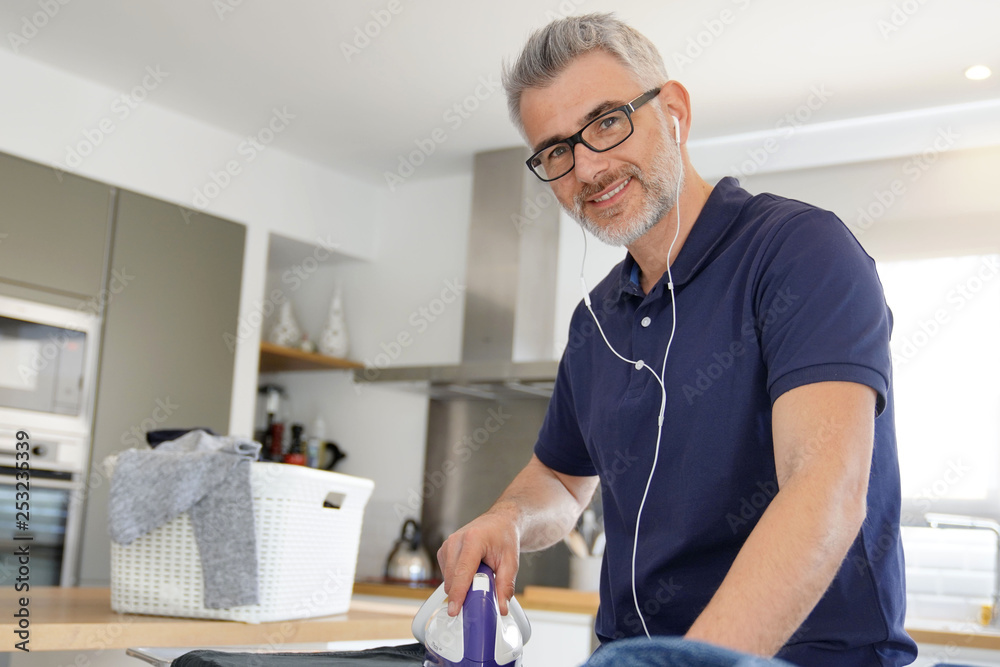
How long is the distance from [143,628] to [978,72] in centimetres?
255

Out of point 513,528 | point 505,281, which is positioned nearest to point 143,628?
point 513,528

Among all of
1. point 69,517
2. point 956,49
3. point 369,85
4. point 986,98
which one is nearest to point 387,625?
point 69,517

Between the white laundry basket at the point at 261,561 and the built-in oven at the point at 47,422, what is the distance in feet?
4.71

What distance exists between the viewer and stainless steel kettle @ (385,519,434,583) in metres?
3.36

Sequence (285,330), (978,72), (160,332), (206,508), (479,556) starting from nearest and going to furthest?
(479,556), (206,508), (978,72), (160,332), (285,330)

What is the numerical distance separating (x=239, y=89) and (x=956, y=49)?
6.85ft

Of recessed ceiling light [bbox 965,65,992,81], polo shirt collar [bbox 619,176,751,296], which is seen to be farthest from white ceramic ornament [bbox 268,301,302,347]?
polo shirt collar [bbox 619,176,751,296]

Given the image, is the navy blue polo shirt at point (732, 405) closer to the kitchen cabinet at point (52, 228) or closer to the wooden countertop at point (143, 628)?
the wooden countertop at point (143, 628)

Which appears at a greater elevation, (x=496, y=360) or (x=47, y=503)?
(x=496, y=360)

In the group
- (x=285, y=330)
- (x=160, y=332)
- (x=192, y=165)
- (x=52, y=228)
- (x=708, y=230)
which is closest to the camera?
(x=708, y=230)

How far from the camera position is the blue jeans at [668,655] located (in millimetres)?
428

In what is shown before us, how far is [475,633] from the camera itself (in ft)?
2.70

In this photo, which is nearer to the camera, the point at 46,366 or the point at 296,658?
the point at 296,658

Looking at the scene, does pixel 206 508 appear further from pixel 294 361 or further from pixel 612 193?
pixel 294 361
